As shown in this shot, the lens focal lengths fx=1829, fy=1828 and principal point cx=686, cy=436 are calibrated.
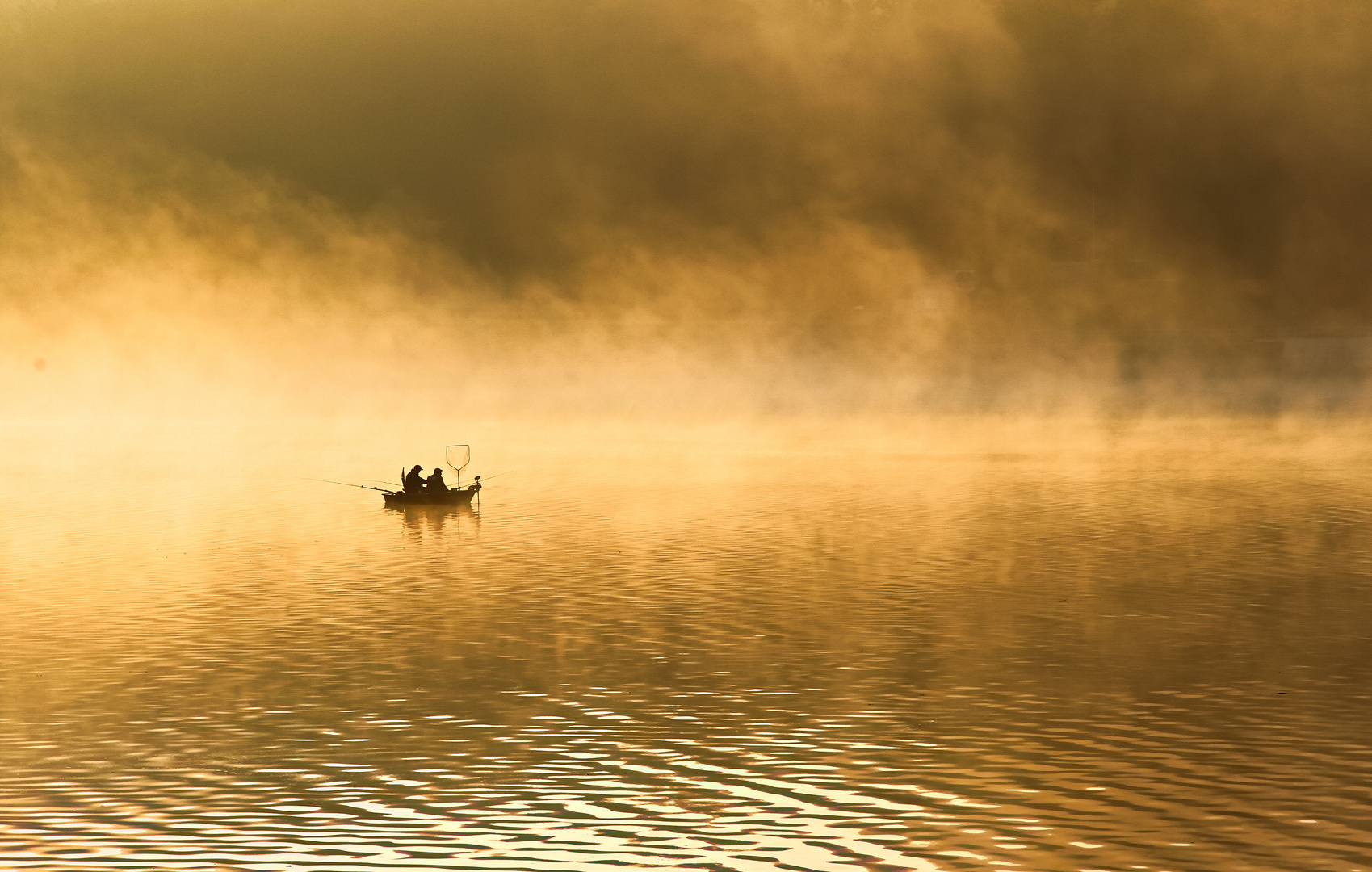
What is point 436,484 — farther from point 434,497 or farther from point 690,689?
point 690,689

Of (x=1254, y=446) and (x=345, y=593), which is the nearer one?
(x=345, y=593)

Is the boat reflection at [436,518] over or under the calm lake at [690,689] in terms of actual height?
over

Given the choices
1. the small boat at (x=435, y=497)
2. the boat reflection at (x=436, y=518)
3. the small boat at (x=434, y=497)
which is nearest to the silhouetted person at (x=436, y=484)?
the small boat at (x=434, y=497)

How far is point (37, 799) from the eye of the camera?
104ft

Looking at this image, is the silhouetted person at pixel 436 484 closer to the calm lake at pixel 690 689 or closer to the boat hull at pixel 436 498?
the boat hull at pixel 436 498

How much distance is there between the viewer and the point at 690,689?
4278 centimetres

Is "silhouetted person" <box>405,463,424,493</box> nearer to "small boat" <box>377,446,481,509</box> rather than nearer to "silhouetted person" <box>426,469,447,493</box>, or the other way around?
"small boat" <box>377,446,481,509</box>

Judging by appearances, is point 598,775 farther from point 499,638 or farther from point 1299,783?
point 499,638

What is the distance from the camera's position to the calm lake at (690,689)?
1133 inches

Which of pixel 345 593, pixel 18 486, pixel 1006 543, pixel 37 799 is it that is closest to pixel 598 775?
pixel 37 799

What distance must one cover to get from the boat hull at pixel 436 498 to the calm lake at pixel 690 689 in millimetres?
853

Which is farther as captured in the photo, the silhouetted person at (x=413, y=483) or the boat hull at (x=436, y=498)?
the silhouetted person at (x=413, y=483)

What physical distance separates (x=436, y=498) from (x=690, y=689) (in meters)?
51.3

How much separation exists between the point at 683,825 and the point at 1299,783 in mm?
11200
